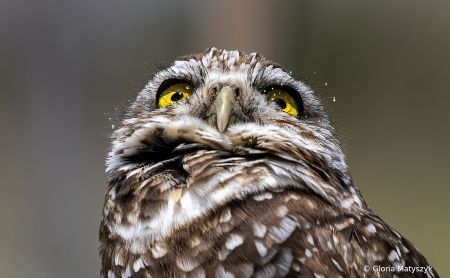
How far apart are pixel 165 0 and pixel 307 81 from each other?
1501 millimetres

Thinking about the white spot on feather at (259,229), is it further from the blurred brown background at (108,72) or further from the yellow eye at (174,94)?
the blurred brown background at (108,72)

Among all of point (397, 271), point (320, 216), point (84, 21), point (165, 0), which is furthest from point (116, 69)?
point (397, 271)

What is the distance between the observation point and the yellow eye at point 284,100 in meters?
1.23

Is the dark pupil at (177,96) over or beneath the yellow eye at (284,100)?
beneath

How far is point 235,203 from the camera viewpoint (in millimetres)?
817

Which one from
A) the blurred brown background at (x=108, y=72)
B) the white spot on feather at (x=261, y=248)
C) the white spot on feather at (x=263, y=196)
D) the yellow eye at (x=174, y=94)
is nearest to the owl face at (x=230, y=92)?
the yellow eye at (x=174, y=94)

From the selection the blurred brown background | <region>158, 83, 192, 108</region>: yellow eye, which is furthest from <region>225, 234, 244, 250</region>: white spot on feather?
the blurred brown background

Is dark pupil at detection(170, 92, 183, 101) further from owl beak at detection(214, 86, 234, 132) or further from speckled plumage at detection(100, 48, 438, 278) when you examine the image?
owl beak at detection(214, 86, 234, 132)

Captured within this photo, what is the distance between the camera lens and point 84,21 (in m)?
2.38

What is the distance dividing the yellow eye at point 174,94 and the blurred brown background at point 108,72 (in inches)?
46.3

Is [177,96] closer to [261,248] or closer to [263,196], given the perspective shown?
[263,196]

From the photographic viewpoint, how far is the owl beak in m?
0.97

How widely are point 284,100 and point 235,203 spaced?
59cm

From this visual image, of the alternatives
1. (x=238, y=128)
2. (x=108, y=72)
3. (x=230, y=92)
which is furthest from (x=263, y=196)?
(x=108, y=72)
